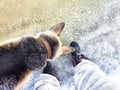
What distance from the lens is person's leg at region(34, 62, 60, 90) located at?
2031 millimetres

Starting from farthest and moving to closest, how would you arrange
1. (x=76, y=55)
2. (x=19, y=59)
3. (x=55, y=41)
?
(x=76, y=55) < (x=55, y=41) < (x=19, y=59)

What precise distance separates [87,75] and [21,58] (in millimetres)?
499

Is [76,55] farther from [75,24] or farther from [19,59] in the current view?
[19,59]

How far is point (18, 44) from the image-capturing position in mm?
1796

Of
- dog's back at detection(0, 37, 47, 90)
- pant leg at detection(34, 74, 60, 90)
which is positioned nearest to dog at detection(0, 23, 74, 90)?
dog's back at detection(0, 37, 47, 90)

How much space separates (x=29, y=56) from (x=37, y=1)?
0.65m

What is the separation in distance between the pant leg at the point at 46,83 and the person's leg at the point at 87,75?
13 cm

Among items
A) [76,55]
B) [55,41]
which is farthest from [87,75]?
[55,41]

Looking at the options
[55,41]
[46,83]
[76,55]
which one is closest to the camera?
[55,41]

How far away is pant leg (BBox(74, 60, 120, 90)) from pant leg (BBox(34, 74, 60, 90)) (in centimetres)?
13

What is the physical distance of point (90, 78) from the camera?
6.78ft

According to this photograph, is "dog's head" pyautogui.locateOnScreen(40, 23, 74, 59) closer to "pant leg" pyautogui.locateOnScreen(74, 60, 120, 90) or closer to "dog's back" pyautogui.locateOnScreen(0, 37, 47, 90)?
"dog's back" pyautogui.locateOnScreen(0, 37, 47, 90)

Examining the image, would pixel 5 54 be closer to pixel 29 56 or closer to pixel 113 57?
pixel 29 56

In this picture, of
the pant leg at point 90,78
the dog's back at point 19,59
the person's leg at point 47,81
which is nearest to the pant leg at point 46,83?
the person's leg at point 47,81
